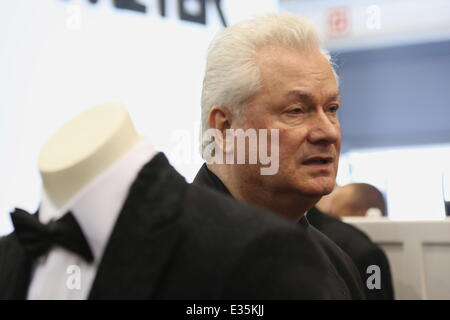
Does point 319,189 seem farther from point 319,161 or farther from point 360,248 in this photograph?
point 360,248

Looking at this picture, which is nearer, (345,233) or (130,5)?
(345,233)

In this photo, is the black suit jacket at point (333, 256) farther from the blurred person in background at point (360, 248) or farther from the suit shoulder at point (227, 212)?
the suit shoulder at point (227, 212)

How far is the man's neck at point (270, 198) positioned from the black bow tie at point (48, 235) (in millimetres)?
498

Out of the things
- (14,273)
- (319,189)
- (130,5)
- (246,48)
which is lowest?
(14,273)

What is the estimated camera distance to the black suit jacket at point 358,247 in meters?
1.62

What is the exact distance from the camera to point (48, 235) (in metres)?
0.70

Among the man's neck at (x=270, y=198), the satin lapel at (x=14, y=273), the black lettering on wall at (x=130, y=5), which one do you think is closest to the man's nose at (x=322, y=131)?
the man's neck at (x=270, y=198)

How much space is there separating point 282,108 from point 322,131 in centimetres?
8

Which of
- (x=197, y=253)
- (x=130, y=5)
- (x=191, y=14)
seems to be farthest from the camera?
(x=191, y=14)

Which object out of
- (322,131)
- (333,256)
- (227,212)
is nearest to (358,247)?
(333,256)

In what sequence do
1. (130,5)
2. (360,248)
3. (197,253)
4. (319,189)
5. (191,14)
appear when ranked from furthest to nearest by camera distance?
(191,14)
(130,5)
(360,248)
(319,189)
(197,253)

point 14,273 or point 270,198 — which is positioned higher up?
point 270,198

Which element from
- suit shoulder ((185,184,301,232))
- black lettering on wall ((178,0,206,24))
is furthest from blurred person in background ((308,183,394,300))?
black lettering on wall ((178,0,206,24))
